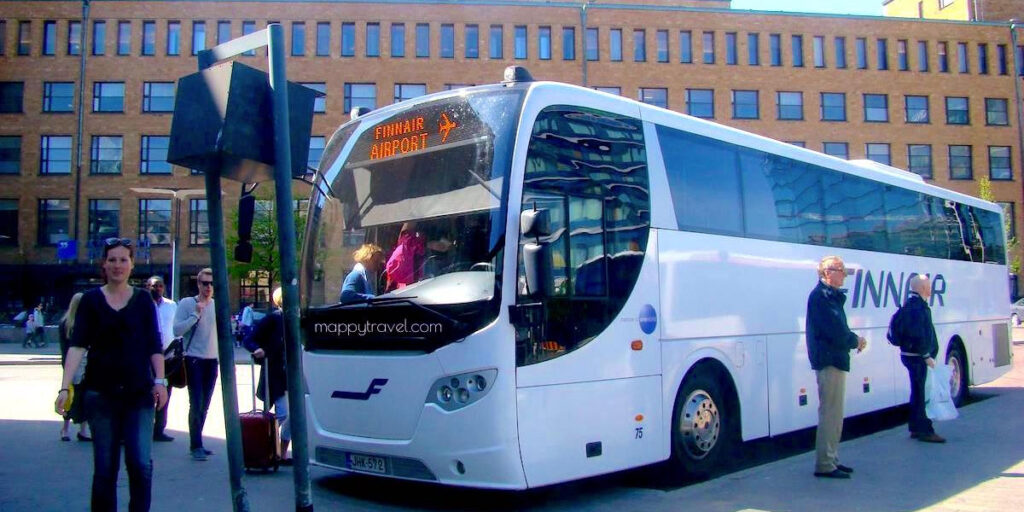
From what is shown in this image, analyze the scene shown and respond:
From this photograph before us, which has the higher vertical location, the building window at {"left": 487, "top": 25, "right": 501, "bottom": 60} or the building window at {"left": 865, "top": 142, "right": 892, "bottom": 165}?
the building window at {"left": 487, "top": 25, "right": 501, "bottom": 60}

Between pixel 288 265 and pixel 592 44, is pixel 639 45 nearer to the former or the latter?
pixel 592 44

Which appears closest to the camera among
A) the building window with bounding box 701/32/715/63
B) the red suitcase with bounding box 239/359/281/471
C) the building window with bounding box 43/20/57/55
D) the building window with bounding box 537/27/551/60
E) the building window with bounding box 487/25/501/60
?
the red suitcase with bounding box 239/359/281/471

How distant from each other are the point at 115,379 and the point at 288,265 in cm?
149

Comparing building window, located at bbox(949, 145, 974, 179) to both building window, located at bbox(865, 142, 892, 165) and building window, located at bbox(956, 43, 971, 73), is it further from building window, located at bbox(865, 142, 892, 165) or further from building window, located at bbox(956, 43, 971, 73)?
building window, located at bbox(956, 43, 971, 73)

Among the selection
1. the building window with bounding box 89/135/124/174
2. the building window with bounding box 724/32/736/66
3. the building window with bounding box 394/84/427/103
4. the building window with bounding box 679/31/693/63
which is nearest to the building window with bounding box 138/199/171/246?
the building window with bounding box 89/135/124/174

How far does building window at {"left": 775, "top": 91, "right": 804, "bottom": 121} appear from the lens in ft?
Result: 167

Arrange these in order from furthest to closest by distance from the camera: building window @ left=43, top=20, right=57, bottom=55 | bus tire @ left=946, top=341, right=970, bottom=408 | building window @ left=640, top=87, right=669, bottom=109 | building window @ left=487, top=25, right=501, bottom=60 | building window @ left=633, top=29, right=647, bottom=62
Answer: building window @ left=633, top=29, right=647, bottom=62
building window @ left=640, top=87, right=669, bottom=109
building window @ left=487, top=25, right=501, bottom=60
building window @ left=43, top=20, right=57, bottom=55
bus tire @ left=946, top=341, right=970, bottom=408

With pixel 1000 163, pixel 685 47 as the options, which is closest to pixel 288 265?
pixel 685 47

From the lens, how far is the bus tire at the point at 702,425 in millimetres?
7457

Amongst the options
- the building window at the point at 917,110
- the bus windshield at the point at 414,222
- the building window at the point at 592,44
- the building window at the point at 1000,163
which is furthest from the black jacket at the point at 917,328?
the building window at the point at 1000,163

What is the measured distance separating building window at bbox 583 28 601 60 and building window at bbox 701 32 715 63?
654cm

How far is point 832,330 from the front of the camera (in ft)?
24.7

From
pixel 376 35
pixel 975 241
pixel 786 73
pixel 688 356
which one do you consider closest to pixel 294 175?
pixel 688 356

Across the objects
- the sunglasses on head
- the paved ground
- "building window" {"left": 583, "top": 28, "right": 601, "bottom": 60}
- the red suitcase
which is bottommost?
the paved ground
